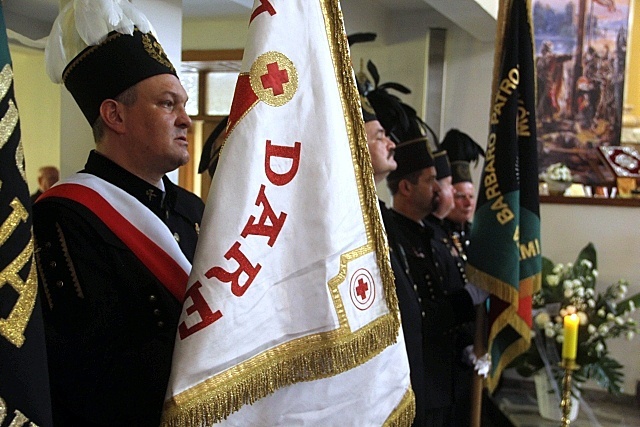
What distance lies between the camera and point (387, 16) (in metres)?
5.75

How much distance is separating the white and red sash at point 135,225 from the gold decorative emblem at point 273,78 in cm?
42

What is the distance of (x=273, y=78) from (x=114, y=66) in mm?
482

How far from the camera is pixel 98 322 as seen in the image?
1.33 meters

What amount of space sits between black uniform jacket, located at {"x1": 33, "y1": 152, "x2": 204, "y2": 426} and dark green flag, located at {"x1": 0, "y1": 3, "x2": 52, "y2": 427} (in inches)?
18.8

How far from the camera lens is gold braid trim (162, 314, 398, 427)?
42.6 inches

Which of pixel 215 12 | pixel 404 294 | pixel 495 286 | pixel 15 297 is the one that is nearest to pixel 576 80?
pixel 215 12

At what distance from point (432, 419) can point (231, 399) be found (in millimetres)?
1895

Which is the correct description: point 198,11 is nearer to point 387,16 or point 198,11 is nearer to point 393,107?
point 387,16

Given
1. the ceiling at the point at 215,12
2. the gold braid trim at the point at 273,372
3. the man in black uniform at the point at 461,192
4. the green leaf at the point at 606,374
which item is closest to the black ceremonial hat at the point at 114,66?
the gold braid trim at the point at 273,372

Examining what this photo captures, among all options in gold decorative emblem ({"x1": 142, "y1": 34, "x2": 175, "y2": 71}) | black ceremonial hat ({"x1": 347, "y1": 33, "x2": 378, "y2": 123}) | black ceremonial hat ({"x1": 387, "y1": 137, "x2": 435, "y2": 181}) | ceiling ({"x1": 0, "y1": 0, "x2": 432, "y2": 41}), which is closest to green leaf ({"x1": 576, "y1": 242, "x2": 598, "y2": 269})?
black ceremonial hat ({"x1": 387, "y1": 137, "x2": 435, "y2": 181})

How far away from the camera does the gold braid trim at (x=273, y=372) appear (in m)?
1.08

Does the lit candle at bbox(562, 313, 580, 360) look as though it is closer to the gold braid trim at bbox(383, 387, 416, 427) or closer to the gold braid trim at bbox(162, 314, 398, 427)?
the gold braid trim at bbox(383, 387, 416, 427)

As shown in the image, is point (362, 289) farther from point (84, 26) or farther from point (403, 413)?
point (84, 26)

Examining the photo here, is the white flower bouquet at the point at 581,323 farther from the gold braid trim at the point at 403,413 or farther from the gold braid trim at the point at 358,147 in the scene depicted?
the gold braid trim at the point at 358,147
